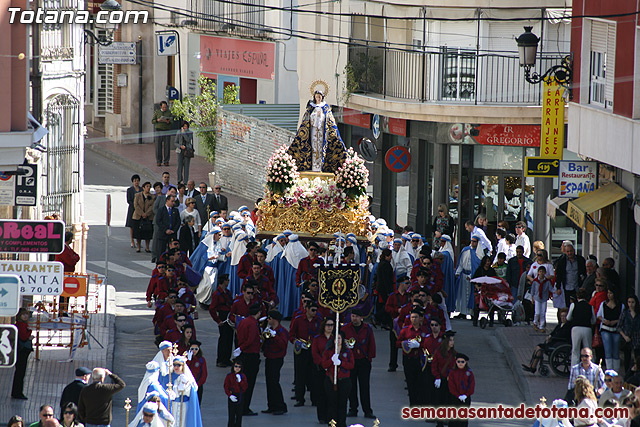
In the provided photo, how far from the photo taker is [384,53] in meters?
31.5

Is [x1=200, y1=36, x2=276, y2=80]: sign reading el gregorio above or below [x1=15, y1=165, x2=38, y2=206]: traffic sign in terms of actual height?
above

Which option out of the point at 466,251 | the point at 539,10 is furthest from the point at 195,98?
the point at 466,251

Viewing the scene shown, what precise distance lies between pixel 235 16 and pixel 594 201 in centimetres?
2219

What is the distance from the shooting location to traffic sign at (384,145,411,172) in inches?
1170

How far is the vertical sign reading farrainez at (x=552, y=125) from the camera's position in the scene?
24797 millimetres

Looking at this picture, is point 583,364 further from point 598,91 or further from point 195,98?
point 195,98

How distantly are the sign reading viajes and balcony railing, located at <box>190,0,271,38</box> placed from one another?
21255 millimetres

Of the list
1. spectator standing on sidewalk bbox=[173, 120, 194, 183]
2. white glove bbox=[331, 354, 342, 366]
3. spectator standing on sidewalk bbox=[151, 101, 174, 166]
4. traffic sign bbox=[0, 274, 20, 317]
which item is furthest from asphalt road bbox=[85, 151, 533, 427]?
spectator standing on sidewalk bbox=[151, 101, 174, 166]

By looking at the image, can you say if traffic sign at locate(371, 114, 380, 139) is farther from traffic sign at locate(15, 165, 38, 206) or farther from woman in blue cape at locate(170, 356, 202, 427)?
woman in blue cape at locate(170, 356, 202, 427)

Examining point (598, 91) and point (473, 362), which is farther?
point (598, 91)

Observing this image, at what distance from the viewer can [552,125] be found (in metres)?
24.8

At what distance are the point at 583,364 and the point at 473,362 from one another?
487cm

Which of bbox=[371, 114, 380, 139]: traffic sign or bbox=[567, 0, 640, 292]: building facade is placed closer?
bbox=[567, 0, 640, 292]: building facade

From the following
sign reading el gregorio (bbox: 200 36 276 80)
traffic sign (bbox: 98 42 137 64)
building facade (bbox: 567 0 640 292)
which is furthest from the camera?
traffic sign (bbox: 98 42 137 64)
